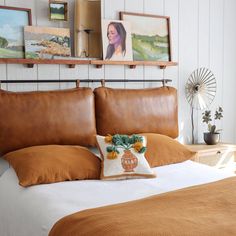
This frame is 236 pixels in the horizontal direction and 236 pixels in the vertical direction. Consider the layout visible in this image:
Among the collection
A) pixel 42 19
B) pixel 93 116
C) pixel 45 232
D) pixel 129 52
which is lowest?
pixel 45 232

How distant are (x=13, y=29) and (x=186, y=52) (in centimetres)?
164

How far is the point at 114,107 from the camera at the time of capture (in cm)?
282

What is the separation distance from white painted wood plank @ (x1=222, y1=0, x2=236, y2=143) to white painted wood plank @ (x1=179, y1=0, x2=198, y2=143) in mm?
452

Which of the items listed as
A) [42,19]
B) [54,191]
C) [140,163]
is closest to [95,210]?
[54,191]

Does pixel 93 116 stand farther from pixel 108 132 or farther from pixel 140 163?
pixel 140 163

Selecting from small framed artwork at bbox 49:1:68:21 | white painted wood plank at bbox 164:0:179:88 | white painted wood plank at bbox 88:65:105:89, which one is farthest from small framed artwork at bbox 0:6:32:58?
white painted wood plank at bbox 164:0:179:88

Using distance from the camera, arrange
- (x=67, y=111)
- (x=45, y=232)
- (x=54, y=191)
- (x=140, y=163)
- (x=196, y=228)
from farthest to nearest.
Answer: (x=67, y=111) → (x=140, y=163) → (x=54, y=191) → (x=45, y=232) → (x=196, y=228)

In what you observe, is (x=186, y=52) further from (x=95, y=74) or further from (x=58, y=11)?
(x=58, y=11)

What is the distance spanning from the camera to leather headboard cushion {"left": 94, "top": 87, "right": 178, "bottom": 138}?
9.17 feet

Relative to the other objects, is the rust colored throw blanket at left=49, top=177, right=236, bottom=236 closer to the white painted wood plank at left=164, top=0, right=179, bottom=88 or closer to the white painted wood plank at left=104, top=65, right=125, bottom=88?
the white painted wood plank at left=104, top=65, right=125, bottom=88

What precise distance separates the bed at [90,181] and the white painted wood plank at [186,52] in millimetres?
332

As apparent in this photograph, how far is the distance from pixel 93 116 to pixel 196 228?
4.70ft

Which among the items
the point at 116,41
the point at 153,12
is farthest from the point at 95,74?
the point at 153,12

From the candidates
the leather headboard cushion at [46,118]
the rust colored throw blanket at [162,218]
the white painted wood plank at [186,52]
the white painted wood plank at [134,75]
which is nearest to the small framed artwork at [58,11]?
the leather headboard cushion at [46,118]
